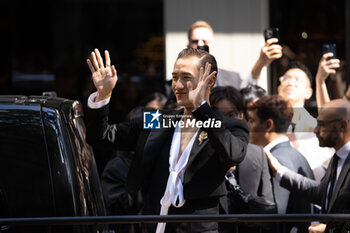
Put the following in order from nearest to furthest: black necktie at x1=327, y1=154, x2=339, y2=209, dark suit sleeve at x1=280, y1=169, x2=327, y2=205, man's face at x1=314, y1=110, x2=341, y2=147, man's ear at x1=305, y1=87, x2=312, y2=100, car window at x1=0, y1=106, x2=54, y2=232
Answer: car window at x1=0, y1=106, x2=54, y2=232 → black necktie at x1=327, y1=154, x2=339, y2=209 → man's face at x1=314, y1=110, x2=341, y2=147 → dark suit sleeve at x1=280, y1=169, x2=327, y2=205 → man's ear at x1=305, y1=87, x2=312, y2=100

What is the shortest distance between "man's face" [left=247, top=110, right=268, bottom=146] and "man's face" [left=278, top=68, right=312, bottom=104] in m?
0.25

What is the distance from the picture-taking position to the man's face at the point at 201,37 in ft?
17.4

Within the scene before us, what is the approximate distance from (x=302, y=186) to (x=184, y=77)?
1.42 metres

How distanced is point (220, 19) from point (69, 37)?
578cm

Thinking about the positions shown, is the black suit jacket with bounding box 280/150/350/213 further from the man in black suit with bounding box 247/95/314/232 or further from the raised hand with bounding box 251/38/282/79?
the raised hand with bounding box 251/38/282/79

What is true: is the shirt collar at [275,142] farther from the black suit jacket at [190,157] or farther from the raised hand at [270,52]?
Answer: the black suit jacket at [190,157]

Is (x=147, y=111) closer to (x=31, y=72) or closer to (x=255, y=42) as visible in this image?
(x=255, y=42)

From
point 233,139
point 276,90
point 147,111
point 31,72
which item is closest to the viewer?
point 233,139

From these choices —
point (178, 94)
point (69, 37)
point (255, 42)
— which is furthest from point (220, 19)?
point (69, 37)

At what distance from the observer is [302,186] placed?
5051 millimetres

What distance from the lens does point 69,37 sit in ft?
40.4

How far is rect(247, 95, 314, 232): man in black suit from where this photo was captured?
208 inches

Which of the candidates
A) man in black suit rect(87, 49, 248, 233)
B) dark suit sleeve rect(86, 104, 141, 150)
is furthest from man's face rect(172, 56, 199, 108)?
dark suit sleeve rect(86, 104, 141, 150)

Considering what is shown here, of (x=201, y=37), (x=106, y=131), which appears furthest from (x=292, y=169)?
(x=106, y=131)
